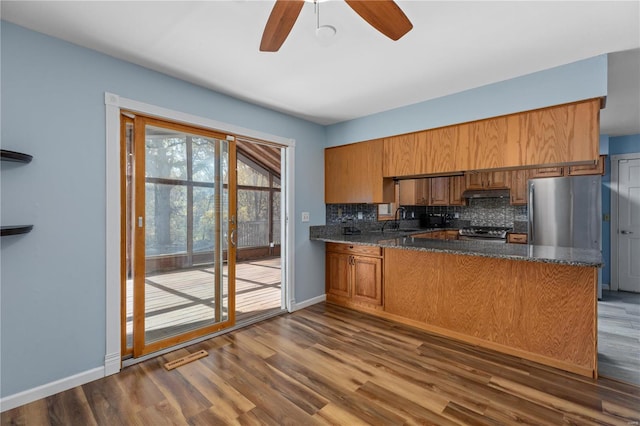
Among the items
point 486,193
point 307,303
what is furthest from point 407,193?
point 307,303

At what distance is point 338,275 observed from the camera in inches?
159

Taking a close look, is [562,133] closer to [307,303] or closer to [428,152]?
[428,152]

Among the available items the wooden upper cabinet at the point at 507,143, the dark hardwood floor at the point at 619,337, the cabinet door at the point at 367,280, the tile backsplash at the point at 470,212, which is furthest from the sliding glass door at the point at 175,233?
the dark hardwood floor at the point at 619,337

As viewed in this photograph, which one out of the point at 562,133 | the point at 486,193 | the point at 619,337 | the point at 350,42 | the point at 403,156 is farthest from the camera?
the point at 486,193

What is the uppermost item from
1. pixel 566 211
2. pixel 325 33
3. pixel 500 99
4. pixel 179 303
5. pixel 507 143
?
pixel 500 99

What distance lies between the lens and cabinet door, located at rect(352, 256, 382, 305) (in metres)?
3.60

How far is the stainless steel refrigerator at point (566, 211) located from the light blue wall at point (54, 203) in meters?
5.09

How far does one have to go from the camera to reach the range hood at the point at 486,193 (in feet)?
16.1

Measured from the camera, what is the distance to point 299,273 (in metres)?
3.88

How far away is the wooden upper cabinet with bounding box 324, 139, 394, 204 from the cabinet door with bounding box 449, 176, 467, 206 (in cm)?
172

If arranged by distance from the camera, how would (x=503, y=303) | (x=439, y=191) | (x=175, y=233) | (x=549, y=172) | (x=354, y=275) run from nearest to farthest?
1. (x=503, y=303)
2. (x=175, y=233)
3. (x=354, y=275)
4. (x=549, y=172)
5. (x=439, y=191)

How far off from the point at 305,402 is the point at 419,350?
48.7 inches

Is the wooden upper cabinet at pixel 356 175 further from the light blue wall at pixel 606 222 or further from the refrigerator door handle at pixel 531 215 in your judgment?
the light blue wall at pixel 606 222

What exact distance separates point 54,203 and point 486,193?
5.49 m
